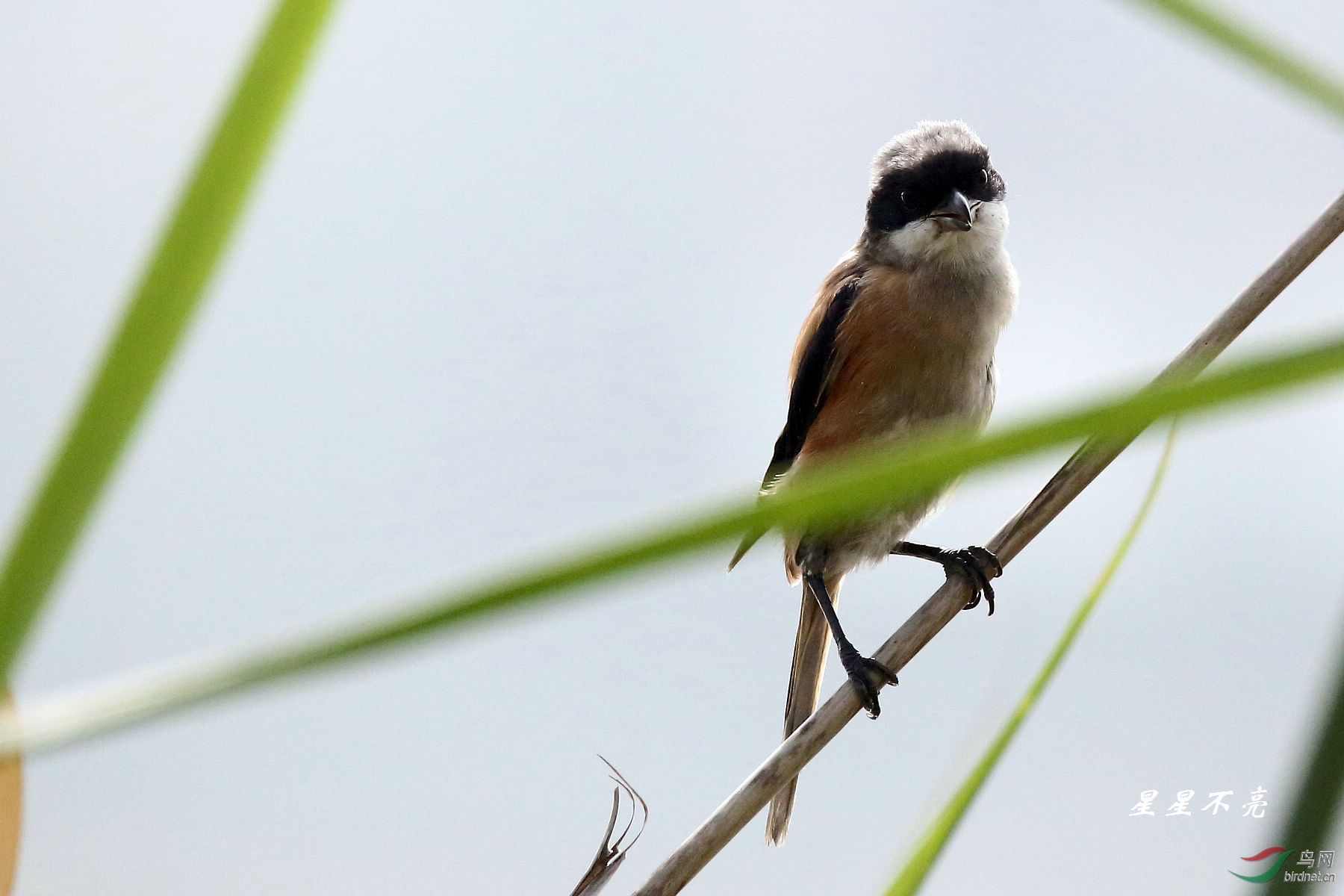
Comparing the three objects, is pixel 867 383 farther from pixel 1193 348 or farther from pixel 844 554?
pixel 1193 348

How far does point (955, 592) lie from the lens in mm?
1256

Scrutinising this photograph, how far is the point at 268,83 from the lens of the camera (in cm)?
22

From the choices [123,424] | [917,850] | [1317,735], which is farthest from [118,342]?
[917,850]

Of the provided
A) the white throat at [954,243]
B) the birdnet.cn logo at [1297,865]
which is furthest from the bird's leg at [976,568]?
the birdnet.cn logo at [1297,865]

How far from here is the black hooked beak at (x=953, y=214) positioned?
177 cm

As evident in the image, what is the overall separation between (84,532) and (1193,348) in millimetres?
951

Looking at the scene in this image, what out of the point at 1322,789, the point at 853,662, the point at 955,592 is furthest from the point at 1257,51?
the point at 853,662

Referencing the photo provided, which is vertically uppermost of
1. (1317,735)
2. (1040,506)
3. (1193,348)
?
(1317,735)

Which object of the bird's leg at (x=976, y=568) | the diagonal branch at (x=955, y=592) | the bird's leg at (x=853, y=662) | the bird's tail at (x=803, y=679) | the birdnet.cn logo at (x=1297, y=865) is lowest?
the bird's tail at (x=803, y=679)

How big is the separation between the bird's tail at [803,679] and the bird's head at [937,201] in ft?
2.04

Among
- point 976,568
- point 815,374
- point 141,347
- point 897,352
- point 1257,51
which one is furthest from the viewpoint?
point 815,374

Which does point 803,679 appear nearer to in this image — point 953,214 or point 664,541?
point 953,214

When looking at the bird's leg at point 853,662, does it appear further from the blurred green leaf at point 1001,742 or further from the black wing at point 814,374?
the blurred green leaf at point 1001,742

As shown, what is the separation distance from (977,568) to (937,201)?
68cm
